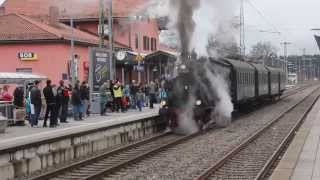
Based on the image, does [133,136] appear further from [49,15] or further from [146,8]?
[49,15]

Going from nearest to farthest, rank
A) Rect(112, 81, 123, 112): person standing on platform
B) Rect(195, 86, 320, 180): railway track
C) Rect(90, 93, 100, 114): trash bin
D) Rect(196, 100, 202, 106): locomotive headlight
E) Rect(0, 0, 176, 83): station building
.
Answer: Rect(195, 86, 320, 180): railway track, Rect(196, 100, 202, 106): locomotive headlight, Rect(90, 93, 100, 114): trash bin, Rect(112, 81, 123, 112): person standing on platform, Rect(0, 0, 176, 83): station building

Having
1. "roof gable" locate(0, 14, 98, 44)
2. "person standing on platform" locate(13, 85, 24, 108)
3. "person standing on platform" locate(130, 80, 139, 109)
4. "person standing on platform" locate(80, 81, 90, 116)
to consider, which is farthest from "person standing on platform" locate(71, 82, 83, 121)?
"roof gable" locate(0, 14, 98, 44)

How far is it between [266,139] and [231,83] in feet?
20.3

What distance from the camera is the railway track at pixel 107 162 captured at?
45.9 feet

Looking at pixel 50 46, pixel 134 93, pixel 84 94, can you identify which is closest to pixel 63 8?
pixel 50 46

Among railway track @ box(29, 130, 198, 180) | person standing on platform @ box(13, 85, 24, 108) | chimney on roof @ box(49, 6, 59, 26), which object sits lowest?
railway track @ box(29, 130, 198, 180)

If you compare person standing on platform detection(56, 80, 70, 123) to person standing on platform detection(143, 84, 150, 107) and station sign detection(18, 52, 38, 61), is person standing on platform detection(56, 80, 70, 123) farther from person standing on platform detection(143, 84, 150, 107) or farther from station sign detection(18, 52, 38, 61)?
station sign detection(18, 52, 38, 61)

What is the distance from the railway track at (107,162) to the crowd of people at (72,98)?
3.85 m

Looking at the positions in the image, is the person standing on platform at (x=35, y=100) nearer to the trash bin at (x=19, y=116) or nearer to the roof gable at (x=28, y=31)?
the trash bin at (x=19, y=116)

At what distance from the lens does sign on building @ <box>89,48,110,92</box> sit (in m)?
29.8

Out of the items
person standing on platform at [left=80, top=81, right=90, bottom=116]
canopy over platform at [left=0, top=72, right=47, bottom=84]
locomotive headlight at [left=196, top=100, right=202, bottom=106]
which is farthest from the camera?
person standing on platform at [left=80, top=81, right=90, bottom=116]

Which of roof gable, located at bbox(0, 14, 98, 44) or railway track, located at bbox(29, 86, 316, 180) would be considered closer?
railway track, located at bbox(29, 86, 316, 180)

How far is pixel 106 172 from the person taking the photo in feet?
45.9

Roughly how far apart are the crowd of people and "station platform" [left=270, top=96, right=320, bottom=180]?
6821 mm
